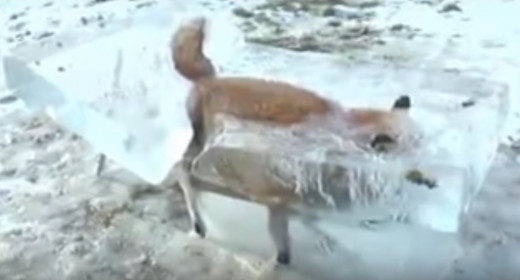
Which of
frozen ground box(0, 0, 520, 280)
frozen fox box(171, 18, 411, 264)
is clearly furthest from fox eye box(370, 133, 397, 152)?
frozen ground box(0, 0, 520, 280)

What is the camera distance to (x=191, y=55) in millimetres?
1032

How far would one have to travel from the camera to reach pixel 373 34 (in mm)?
1441

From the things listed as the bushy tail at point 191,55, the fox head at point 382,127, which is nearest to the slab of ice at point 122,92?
the bushy tail at point 191,55

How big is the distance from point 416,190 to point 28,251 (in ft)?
1.19

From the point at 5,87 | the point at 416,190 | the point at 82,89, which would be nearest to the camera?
the point at 416,190

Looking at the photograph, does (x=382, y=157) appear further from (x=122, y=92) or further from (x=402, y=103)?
(x=122, y=92)

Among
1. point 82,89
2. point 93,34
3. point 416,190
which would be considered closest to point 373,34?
point 93,34

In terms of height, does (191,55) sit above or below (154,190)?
above

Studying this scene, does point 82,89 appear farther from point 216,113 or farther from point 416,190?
point 416,190

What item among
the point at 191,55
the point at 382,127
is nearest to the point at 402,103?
the point at 382,127

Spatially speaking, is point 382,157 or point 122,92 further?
point 122,92

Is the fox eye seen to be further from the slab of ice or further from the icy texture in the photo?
the slab of ice

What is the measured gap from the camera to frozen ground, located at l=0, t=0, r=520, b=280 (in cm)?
89

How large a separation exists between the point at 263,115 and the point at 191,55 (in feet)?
0.45
